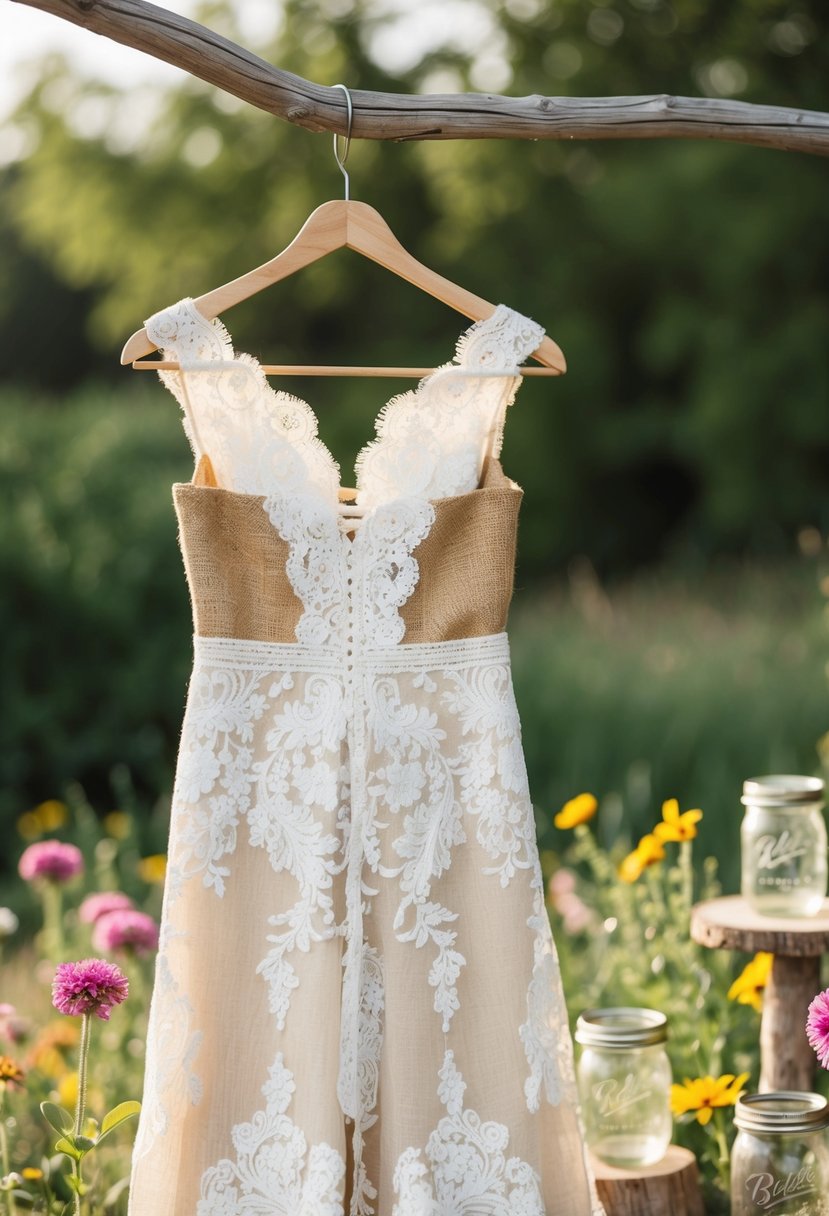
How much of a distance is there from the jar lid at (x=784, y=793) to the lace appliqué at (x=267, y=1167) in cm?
93

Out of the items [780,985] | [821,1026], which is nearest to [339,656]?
[821,1026]

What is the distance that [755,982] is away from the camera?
235cm

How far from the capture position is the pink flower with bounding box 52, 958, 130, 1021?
1.76 m

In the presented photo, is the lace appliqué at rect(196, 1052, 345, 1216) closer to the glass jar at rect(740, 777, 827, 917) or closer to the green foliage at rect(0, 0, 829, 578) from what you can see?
the glass jar at rect(740, 777, 827, 917)

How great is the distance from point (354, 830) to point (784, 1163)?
0.80 metres

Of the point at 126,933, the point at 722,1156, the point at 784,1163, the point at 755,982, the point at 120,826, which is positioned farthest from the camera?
the point at 120,826

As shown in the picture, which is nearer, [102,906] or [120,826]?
[102,906]

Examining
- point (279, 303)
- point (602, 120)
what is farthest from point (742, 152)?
point (602, 120)

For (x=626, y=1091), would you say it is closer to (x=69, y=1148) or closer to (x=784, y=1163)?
(x=784, y=1163)

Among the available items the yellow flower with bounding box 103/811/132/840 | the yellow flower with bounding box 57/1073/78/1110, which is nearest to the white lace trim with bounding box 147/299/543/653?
the yellow flower with bounding box 57/1073/78/1110

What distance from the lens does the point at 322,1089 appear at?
1.72 meters

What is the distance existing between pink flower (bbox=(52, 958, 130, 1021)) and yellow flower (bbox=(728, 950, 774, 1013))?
45.1 inches

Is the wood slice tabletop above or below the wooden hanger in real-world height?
below

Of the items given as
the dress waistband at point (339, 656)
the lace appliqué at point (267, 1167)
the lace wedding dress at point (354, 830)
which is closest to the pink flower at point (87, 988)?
the lace wedding dress at point (354, 830)
